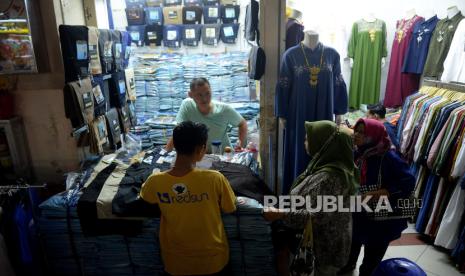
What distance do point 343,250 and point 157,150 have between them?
1635mm

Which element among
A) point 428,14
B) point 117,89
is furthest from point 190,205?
point 428,14

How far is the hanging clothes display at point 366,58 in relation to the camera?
4.21 m

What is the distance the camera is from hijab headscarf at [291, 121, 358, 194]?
1.61 meters

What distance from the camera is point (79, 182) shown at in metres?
2.24

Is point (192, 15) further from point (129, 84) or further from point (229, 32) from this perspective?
point (129, 84)

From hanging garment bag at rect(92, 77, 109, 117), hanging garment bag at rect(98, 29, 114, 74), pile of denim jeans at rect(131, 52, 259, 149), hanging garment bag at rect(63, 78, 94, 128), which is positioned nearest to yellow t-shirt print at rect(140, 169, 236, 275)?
hanging garment bag at rect(63, 78, 94, 128)

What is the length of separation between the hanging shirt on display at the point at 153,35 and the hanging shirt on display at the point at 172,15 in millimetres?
146

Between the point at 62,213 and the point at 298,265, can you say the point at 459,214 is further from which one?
the point at 62,213

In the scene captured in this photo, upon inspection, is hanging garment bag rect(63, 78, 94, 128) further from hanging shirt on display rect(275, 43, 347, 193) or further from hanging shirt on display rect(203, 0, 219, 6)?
hanging shirt on display rect(203, 0, 219, 6)

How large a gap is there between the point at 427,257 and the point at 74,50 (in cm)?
328

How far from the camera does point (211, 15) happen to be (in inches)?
174

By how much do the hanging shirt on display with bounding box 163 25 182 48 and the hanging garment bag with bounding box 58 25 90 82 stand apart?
2093 mm

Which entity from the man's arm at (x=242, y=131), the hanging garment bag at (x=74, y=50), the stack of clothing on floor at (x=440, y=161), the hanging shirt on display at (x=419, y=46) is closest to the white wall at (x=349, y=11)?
the hanging shirt on display at (x=419, y=46)

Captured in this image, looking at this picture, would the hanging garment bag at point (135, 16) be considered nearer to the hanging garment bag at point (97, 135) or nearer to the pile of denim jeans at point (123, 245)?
the hanging garment bag at point (97, 135)
